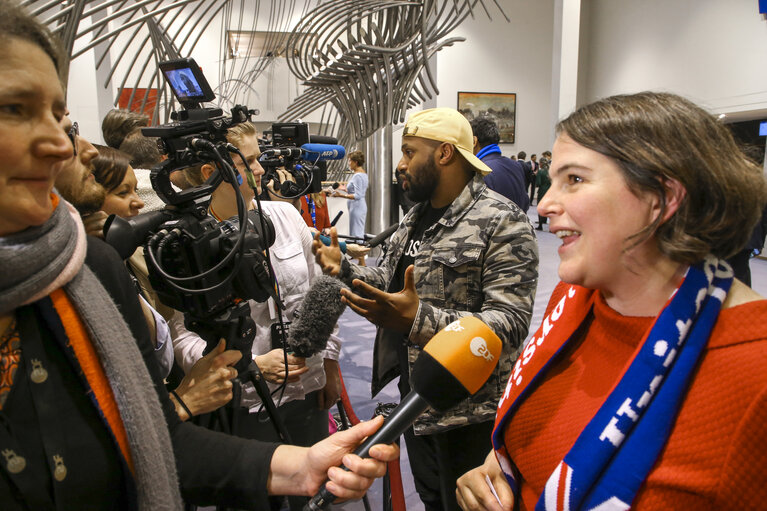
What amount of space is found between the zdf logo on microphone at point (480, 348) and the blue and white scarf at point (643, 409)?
22cm

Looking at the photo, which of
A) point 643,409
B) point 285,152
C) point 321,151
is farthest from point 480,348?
point 321,151

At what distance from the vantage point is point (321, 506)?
80cm

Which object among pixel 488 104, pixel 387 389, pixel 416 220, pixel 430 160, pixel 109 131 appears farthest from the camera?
pixel 488 104

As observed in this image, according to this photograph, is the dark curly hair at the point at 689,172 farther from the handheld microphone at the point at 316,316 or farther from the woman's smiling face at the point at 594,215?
the handheld microphone at the point at 316,316

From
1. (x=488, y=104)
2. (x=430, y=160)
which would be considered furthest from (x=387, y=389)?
(x=488, y=104)

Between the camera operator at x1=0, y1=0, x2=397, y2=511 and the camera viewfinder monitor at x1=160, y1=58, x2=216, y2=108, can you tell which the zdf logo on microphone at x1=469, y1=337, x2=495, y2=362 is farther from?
the camera viewfinder monitor at x1=160, y1=58, x2=216, y2=108

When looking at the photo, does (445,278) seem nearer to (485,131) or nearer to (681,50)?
(485,131)

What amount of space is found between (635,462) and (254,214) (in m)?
1.13

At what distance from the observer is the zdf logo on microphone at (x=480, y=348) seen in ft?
3.23

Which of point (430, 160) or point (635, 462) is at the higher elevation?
point (430, 160)

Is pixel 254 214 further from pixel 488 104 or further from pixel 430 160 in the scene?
pixel 488 104

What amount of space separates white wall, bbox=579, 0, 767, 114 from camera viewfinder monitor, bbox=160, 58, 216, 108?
Result: 6.04m

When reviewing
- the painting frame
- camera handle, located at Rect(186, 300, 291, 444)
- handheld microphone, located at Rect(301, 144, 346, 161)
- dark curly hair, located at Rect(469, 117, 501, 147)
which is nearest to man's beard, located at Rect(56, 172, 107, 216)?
camera handle, located at Rect(186, 300, 291, 444)

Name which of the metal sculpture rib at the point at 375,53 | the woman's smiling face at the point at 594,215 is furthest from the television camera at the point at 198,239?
the metal sculpture rib at the point at 375,53
